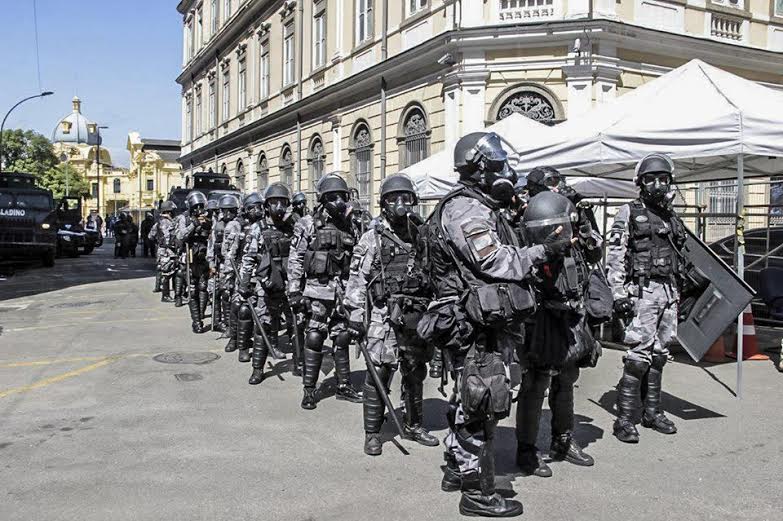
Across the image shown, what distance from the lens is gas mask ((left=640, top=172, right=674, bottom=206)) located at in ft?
18.0

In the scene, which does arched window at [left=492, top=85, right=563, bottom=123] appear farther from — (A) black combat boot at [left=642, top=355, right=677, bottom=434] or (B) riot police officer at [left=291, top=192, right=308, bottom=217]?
(A) black combat boot at [left=642, top=355, right=677, bottom=434]

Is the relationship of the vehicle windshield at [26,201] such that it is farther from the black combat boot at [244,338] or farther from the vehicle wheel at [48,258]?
the black combat boot at [244,338]

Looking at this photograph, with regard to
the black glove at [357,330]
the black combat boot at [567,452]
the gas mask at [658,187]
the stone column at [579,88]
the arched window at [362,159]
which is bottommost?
the black combat boot at [567,452]

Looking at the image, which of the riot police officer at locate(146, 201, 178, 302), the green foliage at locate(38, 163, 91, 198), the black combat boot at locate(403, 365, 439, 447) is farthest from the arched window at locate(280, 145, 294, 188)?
the green foliage at locate(38, 163, 91, 198)

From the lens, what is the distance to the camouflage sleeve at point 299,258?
6605mm

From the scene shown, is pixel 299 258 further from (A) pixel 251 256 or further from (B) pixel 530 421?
(B) pixel 530 421

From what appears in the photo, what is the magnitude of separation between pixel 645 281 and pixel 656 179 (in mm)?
788

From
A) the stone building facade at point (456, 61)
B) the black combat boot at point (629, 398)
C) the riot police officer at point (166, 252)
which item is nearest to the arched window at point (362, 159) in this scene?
the stone building facade at point (456, 61)

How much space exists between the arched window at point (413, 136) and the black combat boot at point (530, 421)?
13954mm

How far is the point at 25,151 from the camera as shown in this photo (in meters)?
59.1

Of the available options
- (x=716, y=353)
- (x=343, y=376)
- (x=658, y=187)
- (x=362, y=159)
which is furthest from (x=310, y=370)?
(x=362, y=159)

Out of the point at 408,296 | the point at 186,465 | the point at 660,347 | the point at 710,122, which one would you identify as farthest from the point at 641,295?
the point at 186,465

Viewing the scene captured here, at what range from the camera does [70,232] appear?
29609 millimetres

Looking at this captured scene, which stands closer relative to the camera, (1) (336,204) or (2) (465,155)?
(2) (465,155)
